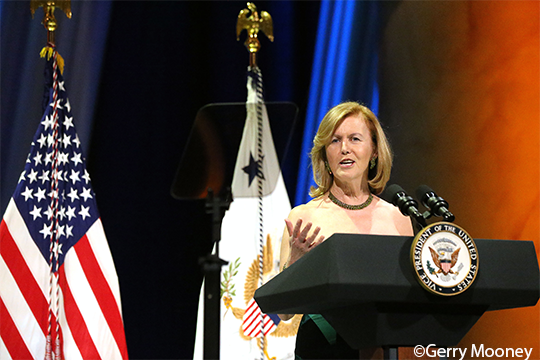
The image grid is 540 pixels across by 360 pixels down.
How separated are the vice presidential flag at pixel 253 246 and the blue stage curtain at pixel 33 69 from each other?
4.09 ft

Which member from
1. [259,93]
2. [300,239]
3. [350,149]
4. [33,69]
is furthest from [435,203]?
[33,69]

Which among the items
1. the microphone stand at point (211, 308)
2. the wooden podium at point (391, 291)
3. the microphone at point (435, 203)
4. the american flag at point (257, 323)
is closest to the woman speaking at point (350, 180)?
the microphone stand at point (211, 308)

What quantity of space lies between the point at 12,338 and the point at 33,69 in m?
1.86

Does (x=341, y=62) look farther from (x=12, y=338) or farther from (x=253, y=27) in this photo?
(x=12, y=338)

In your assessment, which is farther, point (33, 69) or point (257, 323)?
point (33, 69)

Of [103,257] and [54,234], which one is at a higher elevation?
[54,234]

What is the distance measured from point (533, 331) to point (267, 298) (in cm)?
146

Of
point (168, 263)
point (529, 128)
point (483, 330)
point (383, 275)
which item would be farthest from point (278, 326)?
point (383, 275)

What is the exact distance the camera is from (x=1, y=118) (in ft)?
12.1

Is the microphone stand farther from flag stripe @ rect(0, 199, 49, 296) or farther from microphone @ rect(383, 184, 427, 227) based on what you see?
flag stripe @ rect(0, 199, 49, 296)

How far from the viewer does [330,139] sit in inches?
72.3

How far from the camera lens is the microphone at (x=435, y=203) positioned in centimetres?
113

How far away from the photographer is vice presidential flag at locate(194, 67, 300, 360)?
3385mm

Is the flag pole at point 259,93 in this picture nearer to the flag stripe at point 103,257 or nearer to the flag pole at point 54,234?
the flag stripe at point 103,257
